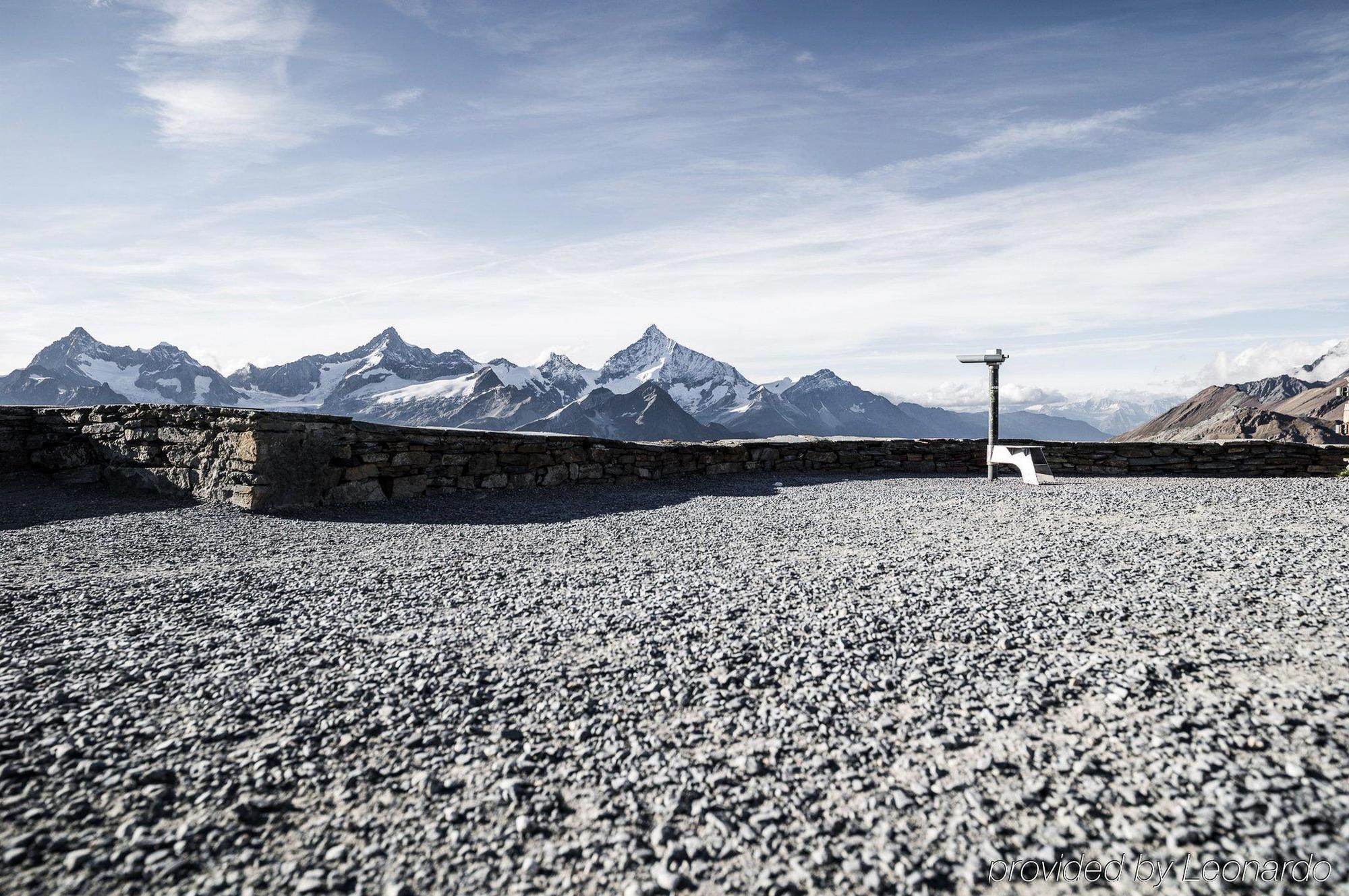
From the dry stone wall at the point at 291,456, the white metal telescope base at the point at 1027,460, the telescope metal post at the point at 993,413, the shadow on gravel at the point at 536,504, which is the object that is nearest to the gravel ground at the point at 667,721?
the shadow on gravel at the point at 536,504

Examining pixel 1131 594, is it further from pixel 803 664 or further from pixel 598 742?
pixel 598 742

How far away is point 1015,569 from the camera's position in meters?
5.96

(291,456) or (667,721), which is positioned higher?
(291,456)

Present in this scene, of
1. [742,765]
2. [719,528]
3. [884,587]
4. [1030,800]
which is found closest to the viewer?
[1030,800]

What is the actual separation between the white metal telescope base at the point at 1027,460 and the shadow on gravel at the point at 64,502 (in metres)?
14.8

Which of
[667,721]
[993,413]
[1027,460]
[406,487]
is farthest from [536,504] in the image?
[1027,460]

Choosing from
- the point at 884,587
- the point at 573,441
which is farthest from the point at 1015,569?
the point at 573,441

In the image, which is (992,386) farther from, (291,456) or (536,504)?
(291,456)

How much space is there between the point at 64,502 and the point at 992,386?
16017mm

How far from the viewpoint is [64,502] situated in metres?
9.30

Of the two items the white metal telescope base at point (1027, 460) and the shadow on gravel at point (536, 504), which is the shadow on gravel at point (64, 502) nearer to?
the shadow on gravel at point (536, 504)

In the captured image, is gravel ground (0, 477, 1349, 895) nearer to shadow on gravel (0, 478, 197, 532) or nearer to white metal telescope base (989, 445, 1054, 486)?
shadow on gravel (0, 478, 197, 532)

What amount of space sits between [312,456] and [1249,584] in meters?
11.0

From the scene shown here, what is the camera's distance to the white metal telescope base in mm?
13367
